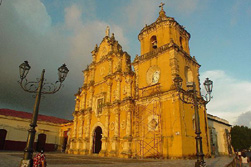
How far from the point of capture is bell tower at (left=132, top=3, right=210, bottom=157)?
1455 cm

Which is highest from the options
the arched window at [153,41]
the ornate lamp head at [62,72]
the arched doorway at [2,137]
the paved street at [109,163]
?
the arched window at [153,41]

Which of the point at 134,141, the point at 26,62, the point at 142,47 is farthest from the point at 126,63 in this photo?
the point at 26,62

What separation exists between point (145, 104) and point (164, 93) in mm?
2463

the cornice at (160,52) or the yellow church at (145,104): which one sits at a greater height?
the cornice at (160,52)

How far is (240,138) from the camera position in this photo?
109 feet

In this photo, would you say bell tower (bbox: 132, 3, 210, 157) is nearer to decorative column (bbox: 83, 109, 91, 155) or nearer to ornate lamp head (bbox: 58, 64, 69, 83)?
decorative column (bbox: 83, 109, 91, 155)

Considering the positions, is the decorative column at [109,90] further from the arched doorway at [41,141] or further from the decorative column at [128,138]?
the arched doorway at [41,141]

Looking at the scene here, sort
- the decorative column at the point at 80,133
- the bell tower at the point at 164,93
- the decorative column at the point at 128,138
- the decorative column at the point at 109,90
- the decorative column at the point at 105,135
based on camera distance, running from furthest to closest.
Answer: the decorative column at the point at 80,133 < the decorative column at the point at 109,90 < the decorative column at the point at 105,135 < the decorative column at the point at 128,138 < the bell tower at the point at 164,93

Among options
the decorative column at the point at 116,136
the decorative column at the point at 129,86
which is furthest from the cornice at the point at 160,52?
the decorative column at the point at 116,136

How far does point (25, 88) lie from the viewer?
7.02m

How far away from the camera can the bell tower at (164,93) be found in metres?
14.5

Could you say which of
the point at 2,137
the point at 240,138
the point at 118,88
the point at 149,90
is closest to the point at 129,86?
the point at 118,88

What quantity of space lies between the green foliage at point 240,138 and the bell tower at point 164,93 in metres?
20.7

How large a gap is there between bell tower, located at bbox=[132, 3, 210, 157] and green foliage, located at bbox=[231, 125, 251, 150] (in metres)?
20.7
